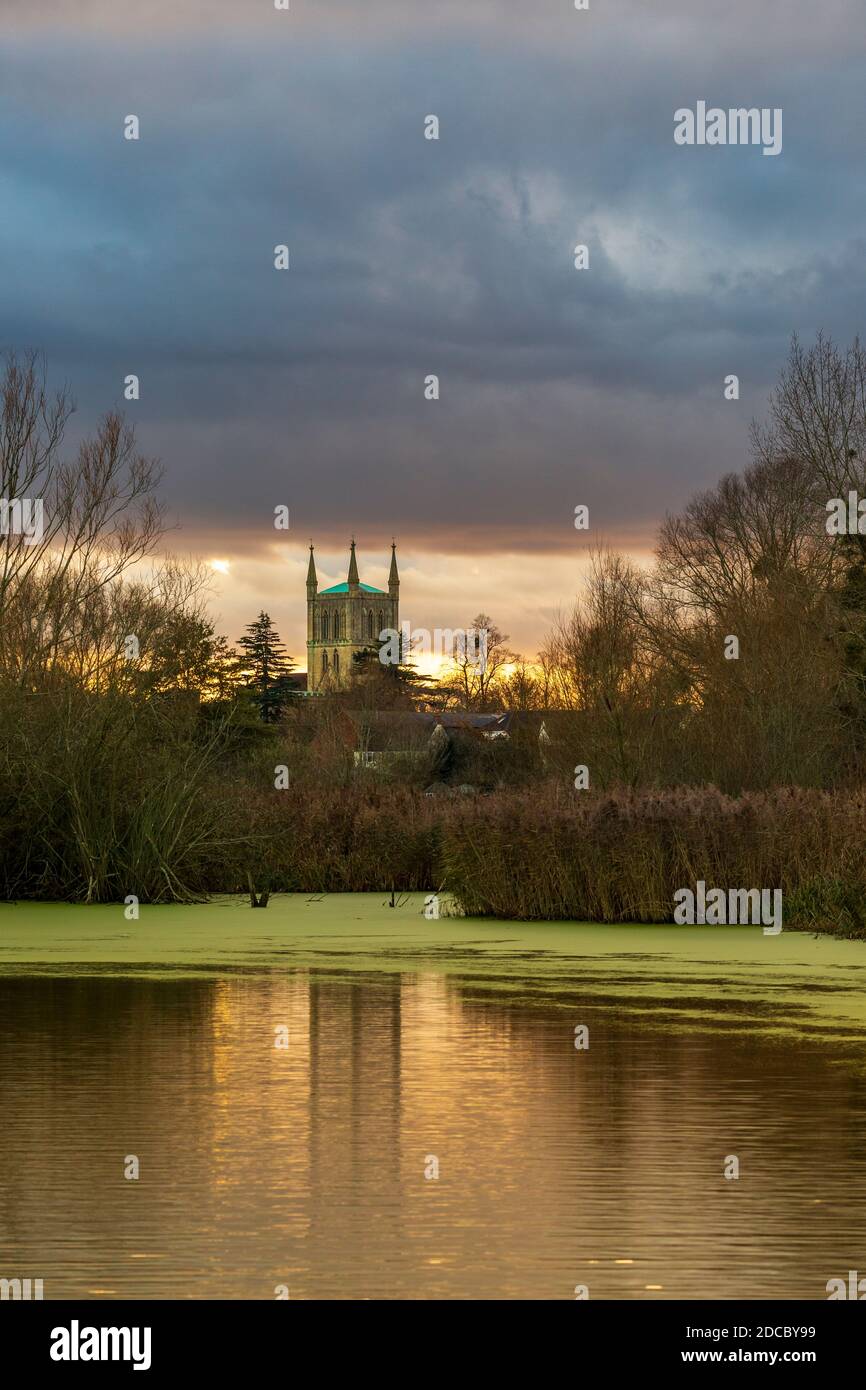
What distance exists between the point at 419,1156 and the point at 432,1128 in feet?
2.42

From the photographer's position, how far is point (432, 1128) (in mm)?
10297

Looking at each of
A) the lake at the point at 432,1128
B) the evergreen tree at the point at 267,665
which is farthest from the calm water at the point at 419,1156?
the evergreen tree at the point at 267,665

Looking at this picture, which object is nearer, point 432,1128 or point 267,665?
point 432,1128

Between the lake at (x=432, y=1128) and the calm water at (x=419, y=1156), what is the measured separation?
0.02 m

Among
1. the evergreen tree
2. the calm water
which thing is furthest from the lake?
the evergreen tree

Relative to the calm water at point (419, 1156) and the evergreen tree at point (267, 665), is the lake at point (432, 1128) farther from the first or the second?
the evergreen tree at point (267, 665)

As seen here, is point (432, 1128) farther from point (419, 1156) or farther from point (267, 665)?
point (267, 665)

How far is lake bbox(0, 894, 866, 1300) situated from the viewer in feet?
24.5

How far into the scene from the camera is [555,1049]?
43.1 feet

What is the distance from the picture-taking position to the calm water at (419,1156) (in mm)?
7379

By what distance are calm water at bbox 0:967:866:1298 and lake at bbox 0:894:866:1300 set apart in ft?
0.07

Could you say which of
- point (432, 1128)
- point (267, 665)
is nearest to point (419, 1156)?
point (432, 1128)

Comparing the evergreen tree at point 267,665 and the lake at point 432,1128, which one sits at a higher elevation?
the evergreen tree at point 267,665
